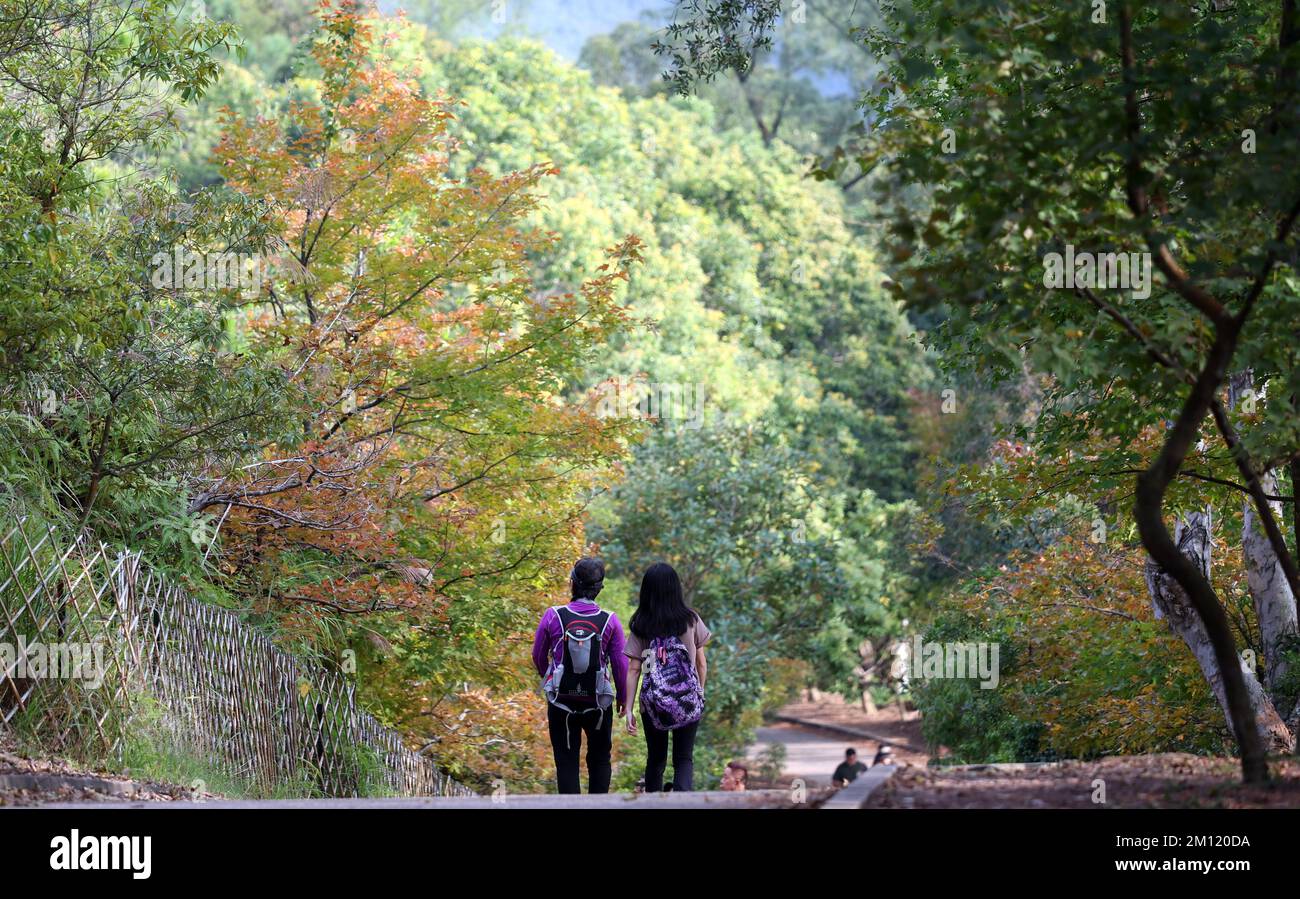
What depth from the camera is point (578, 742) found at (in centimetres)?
912

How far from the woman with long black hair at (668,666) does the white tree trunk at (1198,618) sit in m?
5.30

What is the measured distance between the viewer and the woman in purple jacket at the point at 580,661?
8.69 m

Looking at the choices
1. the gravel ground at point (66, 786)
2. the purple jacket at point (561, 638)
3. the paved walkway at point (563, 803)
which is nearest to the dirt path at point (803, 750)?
the purple jacket at point (561, 638)

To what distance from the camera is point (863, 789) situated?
240 inches

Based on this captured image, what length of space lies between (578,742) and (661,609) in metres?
1.06

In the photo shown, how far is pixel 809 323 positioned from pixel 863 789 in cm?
3921

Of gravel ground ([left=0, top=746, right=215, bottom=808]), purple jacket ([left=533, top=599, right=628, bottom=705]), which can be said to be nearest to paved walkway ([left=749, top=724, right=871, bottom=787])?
purple jacket ([left=533, top=599, right=628, bottom=705])

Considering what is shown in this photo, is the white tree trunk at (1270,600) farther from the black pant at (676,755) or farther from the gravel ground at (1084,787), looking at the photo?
the black pant at (676,755)

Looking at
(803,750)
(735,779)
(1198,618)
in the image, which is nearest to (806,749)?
(803,750)

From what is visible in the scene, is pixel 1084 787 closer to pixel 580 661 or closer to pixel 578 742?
pixel 580 661

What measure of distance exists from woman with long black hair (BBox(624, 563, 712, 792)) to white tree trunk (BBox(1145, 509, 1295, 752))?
530cm

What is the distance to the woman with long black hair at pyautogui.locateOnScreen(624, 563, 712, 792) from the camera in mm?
8602

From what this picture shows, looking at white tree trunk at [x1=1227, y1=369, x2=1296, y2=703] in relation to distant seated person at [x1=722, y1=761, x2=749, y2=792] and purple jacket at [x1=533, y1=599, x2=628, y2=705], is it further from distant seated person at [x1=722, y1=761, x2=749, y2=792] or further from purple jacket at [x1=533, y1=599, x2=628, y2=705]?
purple jacket at [x1=533, y1=599, x2=628, y2=705]
